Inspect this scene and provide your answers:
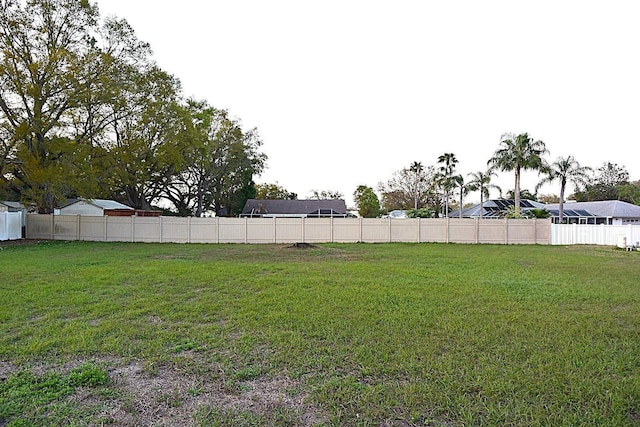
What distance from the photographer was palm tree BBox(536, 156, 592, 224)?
1100 inches

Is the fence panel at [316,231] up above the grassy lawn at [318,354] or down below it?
above

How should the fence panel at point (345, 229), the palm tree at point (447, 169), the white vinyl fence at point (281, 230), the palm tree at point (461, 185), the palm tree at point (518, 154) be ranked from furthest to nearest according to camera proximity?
1. the palm tree at point (447, 169)
2. the palm tree at point (461, 185)
3. the palm tree at point (518, 154)
4. the fence panel at point (345, 229)
5. the white vinyl fence at point (281, 230)

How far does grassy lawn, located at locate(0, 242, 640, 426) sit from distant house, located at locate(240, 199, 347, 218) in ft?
111

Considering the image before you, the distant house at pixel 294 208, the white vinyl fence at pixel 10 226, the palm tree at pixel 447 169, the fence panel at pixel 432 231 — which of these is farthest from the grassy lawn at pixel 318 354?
the distant house at pixel 294 208

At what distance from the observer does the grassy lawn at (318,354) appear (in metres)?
2.80

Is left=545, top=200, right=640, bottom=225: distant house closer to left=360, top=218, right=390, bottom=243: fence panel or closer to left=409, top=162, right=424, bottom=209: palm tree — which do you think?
left=409, top=162, right=424, bottom=209: palm tree

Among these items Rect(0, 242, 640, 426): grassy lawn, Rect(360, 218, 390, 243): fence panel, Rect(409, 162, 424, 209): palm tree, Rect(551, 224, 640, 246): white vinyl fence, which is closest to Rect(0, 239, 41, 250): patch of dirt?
Rect(0, 242, 640, 426): grassy lawn

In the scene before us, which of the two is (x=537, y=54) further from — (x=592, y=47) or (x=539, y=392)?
(x=539, y=392)

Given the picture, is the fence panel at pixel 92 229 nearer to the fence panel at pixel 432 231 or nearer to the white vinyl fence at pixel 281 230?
the white vinyl fence at pixel 281 230

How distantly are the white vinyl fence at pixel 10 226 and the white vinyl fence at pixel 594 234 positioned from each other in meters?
26.4

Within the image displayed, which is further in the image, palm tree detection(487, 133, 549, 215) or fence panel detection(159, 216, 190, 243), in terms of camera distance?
palm tree detection(487, 133, 549, 215)

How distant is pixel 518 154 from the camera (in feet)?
94.8

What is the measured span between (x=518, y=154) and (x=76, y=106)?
88.7ft

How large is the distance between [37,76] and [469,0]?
17414 mm
